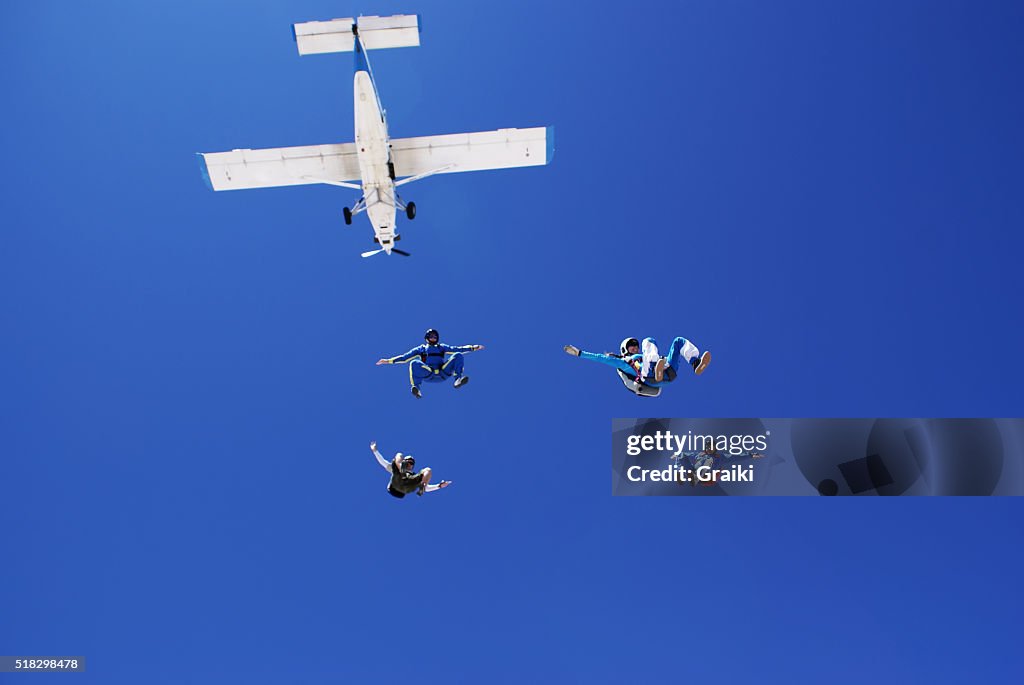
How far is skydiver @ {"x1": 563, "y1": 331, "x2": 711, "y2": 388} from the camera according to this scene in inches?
506

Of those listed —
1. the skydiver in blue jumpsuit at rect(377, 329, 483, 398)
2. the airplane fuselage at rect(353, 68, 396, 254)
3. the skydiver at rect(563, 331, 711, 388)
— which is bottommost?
the skydiver at rect(563, 331, 711, 388)

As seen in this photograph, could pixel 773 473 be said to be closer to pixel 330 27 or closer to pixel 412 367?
pixel 412 367

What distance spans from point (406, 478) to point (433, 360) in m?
3.82

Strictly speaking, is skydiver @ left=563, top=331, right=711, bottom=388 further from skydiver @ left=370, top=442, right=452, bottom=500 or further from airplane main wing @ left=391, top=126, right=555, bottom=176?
airplane main wing @ left=391, top=126, right=555, bottom=176

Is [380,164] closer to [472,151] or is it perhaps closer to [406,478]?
[472,151]

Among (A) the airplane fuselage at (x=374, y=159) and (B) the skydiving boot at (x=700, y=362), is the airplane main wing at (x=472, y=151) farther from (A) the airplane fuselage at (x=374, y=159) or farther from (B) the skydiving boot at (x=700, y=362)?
(B) the skydiving boot at (x=700, y=362)

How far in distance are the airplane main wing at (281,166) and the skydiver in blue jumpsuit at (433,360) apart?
8.95m

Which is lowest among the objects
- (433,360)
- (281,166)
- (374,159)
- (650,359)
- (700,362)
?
(700,362)

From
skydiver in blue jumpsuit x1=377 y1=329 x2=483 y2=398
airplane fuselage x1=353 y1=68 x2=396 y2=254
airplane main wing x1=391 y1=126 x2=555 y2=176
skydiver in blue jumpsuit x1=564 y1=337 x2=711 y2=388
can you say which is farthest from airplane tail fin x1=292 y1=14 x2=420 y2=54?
skydiver in blue jumpsuit x1=564 y1=337 x2=711 y2=388

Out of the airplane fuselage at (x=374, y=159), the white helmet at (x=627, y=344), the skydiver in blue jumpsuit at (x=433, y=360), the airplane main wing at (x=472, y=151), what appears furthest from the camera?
the airplane main wing at (x=472, y=151)

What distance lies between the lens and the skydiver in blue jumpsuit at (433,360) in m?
18.3

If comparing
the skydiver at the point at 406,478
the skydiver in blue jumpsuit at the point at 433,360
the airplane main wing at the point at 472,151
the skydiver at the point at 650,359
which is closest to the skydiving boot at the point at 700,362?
the skydiver at the point at 650,359

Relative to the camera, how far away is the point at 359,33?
67.8 ft

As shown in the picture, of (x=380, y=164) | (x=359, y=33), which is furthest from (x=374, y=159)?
(x=359, y=33)
